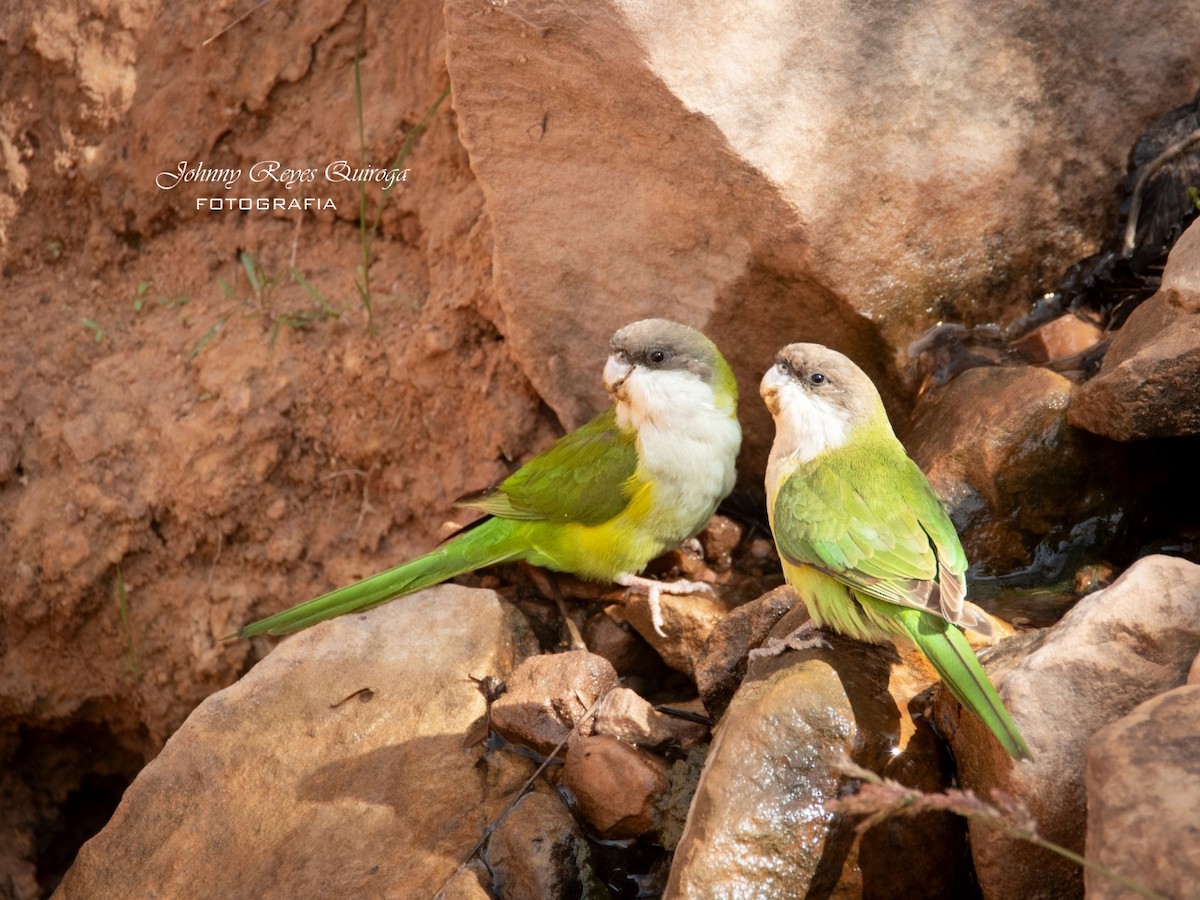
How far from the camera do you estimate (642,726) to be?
3592mm

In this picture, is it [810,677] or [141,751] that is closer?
[810,677]

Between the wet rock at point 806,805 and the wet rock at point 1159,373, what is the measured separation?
127 cm

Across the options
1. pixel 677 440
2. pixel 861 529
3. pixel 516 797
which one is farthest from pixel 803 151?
pixel 516 797

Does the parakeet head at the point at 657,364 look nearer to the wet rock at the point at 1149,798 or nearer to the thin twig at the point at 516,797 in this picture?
the thin twig at the point at 516,797

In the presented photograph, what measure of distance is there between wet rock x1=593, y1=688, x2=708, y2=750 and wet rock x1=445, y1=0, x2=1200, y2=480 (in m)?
1.75

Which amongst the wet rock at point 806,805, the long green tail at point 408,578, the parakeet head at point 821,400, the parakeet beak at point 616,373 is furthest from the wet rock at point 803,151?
the wet rock at point 806,805

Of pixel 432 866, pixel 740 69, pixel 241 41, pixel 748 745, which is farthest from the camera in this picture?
pixel 241 41

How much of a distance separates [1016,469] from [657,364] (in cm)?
142

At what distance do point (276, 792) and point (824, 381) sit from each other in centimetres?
242

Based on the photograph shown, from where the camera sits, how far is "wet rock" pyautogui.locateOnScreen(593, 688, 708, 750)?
11.8ft

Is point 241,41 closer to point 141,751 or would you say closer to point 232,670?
point 232,670

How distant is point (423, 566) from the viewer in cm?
451

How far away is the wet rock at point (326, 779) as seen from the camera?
345 centimetres

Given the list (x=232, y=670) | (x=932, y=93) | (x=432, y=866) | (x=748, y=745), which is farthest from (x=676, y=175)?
(x=232, y=670)
